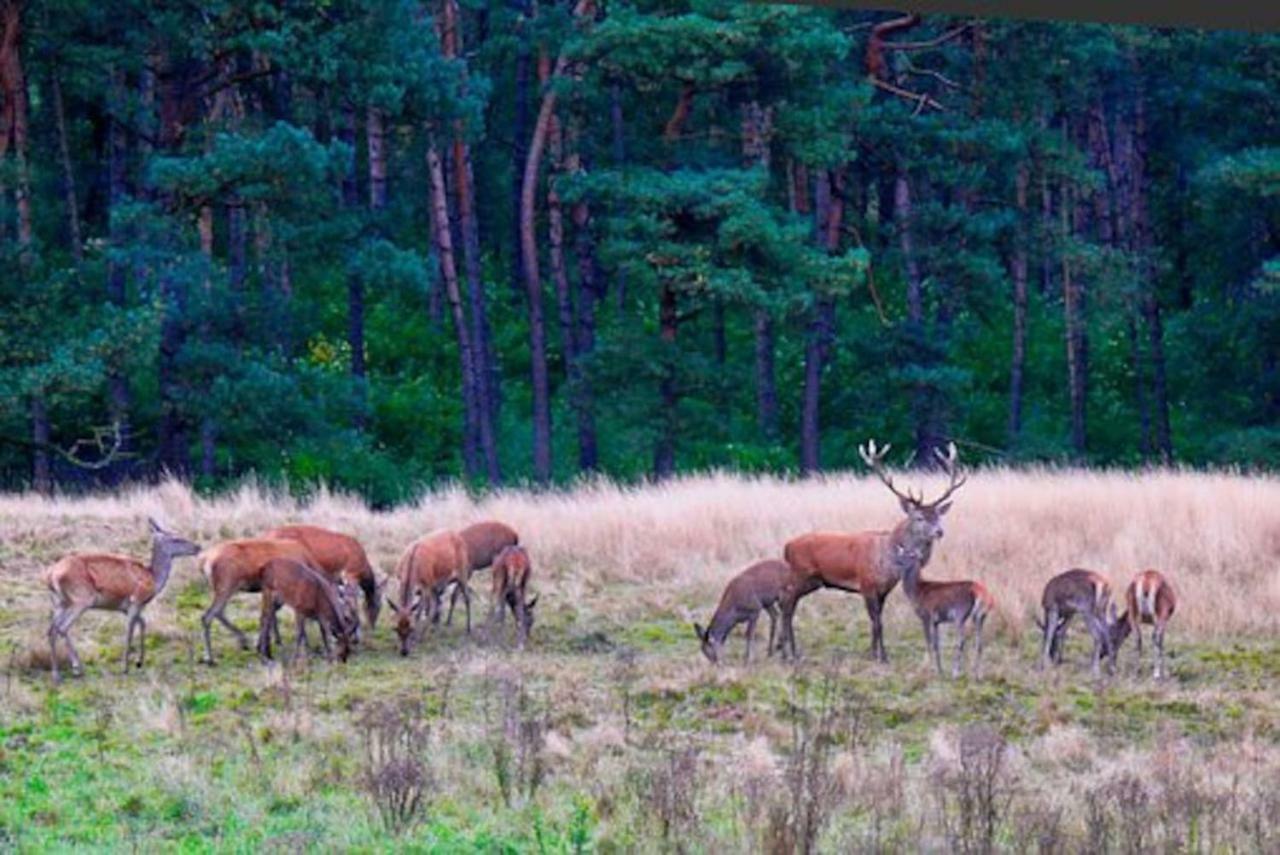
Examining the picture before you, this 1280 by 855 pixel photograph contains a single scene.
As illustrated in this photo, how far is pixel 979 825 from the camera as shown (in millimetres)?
8086

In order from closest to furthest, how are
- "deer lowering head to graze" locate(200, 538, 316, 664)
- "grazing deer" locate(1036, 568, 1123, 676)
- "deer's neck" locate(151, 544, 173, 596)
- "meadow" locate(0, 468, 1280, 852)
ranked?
"meadow" locate(0, 468, 1280, 852) → "grazing deer" locate(1036, 568, 1123, 676) → "deer lowering head to graze" locate(200, 538, 316, 664) → "deer's neck" locate(151, 544, 173, 596)

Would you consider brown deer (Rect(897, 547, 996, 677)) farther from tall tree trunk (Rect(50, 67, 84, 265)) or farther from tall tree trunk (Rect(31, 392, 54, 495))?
tall tree trunk (Rect(50, 67, 84, 265))

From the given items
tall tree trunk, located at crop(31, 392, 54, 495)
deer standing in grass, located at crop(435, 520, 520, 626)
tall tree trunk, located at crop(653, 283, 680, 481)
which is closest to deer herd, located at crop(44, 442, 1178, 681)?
deer standing in grass, located at crop(435, 520, 520, 626)

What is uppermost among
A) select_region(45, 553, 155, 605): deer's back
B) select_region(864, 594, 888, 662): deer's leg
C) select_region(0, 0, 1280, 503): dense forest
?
select_region(0, 0, 1280, 503): dense forest

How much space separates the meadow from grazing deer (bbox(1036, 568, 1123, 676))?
0.20 metres

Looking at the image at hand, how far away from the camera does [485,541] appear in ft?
49.0

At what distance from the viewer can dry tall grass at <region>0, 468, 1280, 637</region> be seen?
51.2 ft

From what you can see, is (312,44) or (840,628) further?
(312,44)

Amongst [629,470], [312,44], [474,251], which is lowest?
[629,470]

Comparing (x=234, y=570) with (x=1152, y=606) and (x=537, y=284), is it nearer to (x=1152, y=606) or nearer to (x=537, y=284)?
(x=1152, y=606)

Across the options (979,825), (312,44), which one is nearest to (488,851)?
(979,825)

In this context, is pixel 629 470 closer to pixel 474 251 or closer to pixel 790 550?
pixel 474 251

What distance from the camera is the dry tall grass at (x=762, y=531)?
51.2 feet

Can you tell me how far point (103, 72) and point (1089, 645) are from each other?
19592 mm
